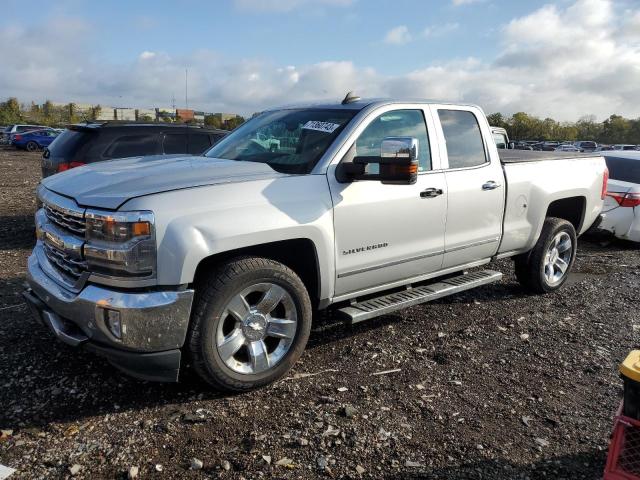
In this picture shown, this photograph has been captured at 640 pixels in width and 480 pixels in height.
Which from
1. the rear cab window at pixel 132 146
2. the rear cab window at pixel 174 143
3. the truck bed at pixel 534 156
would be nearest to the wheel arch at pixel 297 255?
the truck bed at pixel 534 156

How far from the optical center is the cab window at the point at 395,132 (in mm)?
4004

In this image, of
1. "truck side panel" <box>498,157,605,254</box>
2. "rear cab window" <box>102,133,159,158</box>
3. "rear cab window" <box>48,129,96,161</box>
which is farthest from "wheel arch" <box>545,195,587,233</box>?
"rear cab window" <box>48,129,96,161</box>

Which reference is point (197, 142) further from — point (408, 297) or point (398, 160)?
point (398, 160)

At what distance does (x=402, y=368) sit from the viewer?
394 cm

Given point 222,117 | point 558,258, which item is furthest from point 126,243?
point 222,117

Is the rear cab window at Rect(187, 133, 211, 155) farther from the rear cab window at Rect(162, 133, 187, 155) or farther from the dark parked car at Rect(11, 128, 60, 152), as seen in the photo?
the dark parked car at Rect(11, 128, 60, 152)

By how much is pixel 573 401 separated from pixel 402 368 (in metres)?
1.15

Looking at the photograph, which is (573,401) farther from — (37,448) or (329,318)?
(37,448)

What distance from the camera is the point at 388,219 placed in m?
3.96

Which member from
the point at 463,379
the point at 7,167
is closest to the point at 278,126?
the point at 463,379

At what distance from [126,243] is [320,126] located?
1794 millimetres

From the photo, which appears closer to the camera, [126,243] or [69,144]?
[126,243]

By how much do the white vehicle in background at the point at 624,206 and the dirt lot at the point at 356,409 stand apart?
364 centimetres

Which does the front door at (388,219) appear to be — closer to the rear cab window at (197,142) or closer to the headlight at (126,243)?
the headlight at (126,243)
